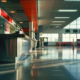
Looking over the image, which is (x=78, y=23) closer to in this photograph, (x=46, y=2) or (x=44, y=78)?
(x=46, y=2)

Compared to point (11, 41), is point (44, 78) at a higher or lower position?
lower

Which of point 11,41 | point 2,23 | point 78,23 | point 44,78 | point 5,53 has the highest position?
point 78,23

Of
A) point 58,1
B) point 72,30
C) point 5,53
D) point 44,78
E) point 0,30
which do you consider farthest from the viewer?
point 72,30

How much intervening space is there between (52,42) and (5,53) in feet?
68.3

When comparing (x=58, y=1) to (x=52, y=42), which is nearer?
(x=58, y=1)

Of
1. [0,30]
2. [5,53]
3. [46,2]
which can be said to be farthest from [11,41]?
[0,30]

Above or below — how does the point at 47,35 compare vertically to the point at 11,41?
above

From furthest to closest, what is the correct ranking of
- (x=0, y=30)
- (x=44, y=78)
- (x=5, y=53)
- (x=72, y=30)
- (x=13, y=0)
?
1. (x=72, y=30)
2. (x=0, y=30)
3. (x=13, y=0)
4. (x=5, y=53)
5. (x=44, y=78)

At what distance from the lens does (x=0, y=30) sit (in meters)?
8.59

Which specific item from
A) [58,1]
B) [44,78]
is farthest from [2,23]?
[44,78]

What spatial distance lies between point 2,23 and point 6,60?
637 centimetres

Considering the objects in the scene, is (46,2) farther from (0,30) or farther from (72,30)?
(72,30)

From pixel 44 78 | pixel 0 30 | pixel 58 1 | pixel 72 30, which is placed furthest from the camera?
pixel 72 30

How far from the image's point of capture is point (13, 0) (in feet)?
21.1
